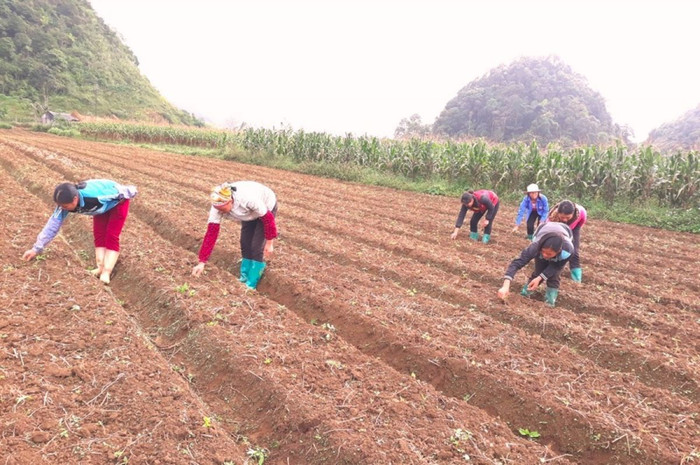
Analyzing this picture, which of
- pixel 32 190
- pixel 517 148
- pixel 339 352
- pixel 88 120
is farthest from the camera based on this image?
pixel 88 120

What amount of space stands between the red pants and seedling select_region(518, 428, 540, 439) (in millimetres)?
4682

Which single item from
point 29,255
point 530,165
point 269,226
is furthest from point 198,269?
point 530,165

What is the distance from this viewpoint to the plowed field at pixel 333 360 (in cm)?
296

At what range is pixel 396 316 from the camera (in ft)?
16.0

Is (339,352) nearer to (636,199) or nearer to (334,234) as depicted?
(334,234)

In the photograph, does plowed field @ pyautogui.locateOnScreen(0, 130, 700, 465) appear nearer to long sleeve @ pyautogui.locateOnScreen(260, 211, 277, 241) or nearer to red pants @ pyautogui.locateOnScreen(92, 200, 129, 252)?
red pants @ pyautogui.locateOnScreen(92, 200, 129, 252)

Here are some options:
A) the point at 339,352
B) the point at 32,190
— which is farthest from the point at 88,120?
the point at 339,352

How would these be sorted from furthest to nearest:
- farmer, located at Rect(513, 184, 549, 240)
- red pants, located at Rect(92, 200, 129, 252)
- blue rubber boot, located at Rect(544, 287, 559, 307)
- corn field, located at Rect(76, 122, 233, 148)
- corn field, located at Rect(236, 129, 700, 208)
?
corn field, located at Rect(76, 122, 233, 148) < corn field, located at Rect(236, 129, 700, 208) < farmer, located at Rect(513, 184, 549, 240) < blue rubber boot, located at Rect(544, 287, 559, 307) < red pants, located at Rect(92, 200, 129, 252)

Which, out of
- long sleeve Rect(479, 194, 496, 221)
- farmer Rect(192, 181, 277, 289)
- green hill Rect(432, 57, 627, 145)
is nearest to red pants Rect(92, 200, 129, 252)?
farmer Rect(192, 181, 277, 289)

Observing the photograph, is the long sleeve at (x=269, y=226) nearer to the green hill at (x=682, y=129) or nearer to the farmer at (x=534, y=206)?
Answer: the farmer at (x=534, y=206)

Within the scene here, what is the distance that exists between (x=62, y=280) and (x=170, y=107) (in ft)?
212

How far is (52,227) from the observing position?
186 inches

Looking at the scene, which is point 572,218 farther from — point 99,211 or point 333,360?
point 99,211

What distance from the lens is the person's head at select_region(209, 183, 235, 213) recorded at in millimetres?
4445
